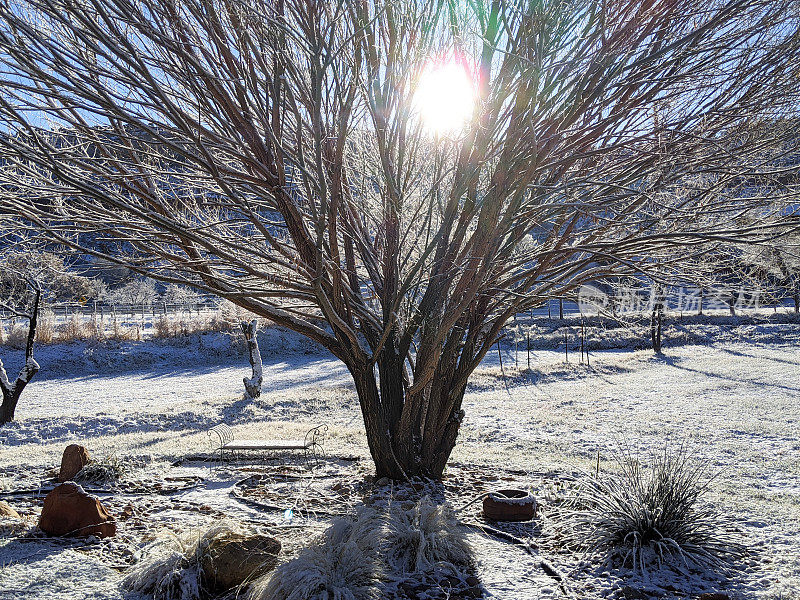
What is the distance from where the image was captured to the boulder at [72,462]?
604cm

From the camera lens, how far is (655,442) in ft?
30.0

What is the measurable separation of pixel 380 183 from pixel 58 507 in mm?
3640

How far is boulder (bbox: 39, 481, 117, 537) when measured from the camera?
418 centimetres

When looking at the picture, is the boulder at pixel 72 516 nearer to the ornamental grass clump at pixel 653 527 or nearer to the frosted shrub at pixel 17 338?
the ornamental grass clump at pixel 653 527

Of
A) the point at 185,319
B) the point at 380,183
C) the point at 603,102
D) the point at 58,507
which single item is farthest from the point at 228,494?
the point at 185,319

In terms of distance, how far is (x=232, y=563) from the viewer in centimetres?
351

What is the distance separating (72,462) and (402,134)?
4525 millimetres

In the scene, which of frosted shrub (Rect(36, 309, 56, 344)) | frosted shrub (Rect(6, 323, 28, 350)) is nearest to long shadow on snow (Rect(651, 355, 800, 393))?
frosted shrub (Rect(36, 309, 56, 344))

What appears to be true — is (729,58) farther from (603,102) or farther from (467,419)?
(467,419)

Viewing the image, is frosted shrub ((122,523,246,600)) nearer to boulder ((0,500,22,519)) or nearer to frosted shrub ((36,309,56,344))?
boulder ((0,500,22,519))

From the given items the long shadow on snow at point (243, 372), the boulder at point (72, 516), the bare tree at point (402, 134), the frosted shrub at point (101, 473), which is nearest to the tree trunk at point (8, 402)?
the long shadow on snow at point (243, 372)

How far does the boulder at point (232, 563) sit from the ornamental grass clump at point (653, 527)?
216 centimetres

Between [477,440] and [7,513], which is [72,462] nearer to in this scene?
[7,513]

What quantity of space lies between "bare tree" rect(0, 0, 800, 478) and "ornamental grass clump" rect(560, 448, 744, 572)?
161cm
